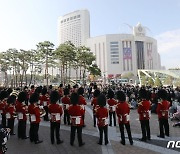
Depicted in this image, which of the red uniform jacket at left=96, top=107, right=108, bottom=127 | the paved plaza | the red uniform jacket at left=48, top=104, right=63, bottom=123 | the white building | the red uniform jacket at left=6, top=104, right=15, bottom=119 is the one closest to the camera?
the paved plaza

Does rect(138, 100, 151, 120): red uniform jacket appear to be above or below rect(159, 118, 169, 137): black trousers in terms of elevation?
above

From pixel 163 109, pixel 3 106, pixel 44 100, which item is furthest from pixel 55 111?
pixel 44 100

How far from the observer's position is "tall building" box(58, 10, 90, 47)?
14750 centimetres

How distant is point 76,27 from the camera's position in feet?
494

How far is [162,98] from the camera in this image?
8.75 metres

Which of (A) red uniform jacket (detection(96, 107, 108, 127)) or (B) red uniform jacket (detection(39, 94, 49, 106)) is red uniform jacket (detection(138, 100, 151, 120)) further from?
(B) red uniform jacket (detection(39, 94, 49, 106))

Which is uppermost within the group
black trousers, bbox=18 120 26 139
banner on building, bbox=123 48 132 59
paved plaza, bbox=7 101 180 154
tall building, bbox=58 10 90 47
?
tall building, bbox=58 10 90 47

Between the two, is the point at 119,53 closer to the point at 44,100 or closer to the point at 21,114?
the point at 44,100

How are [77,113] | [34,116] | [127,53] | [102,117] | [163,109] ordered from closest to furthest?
[77,113], [102,117], [34,116], [163,109], [127,53]

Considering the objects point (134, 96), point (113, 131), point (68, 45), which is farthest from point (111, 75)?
point (113, 131)

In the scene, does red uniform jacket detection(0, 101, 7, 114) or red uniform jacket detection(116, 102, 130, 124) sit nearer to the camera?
red uniform jacket detection(116, 102, 130, 124)

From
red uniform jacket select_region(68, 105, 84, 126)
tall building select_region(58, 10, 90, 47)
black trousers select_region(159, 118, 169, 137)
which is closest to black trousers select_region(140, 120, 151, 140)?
black trousers select_region(159, 118, 169, 137)

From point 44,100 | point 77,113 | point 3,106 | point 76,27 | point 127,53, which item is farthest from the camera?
point 76,27

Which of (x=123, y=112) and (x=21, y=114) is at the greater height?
(x=123, y=112)
